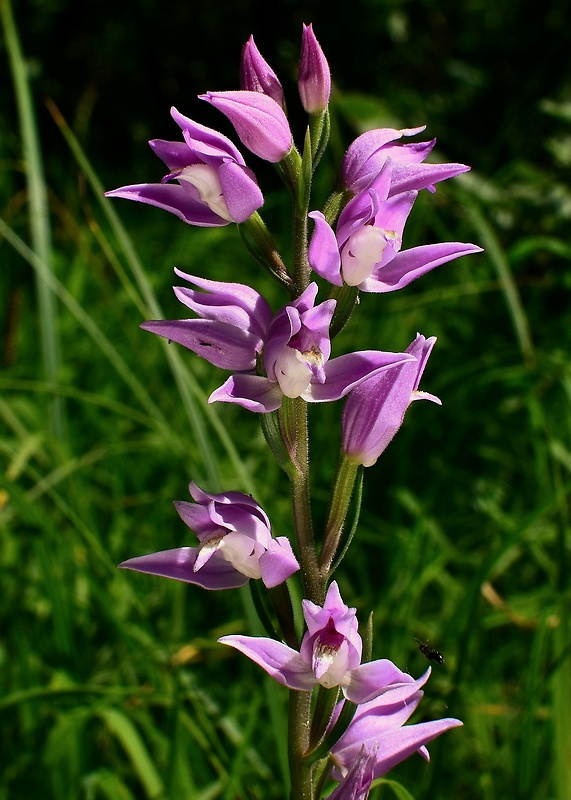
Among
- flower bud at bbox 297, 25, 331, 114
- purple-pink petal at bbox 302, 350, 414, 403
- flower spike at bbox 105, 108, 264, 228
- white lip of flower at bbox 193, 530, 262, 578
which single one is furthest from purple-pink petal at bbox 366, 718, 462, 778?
flower bud at bbox 297, 25, 331, 114

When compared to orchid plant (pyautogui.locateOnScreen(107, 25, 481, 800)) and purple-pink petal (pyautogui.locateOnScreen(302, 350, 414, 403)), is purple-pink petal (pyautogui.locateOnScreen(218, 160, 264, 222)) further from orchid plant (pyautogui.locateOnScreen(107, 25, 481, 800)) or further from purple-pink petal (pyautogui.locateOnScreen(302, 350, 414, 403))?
purple-pink petal (pyautogui.locateOnScreen(302, 350, 414, 403))

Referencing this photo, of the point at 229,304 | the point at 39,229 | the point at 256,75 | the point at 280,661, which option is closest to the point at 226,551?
the point at 280,661

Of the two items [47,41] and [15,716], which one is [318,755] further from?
[47,41]

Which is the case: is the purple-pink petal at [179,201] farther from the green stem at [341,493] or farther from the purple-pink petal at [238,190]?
the green stem at [341,493]

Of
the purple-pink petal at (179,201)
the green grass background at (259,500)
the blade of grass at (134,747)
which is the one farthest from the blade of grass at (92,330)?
the purple-pink petal at (179,201)

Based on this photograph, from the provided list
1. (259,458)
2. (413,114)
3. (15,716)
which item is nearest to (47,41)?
(413,114)
